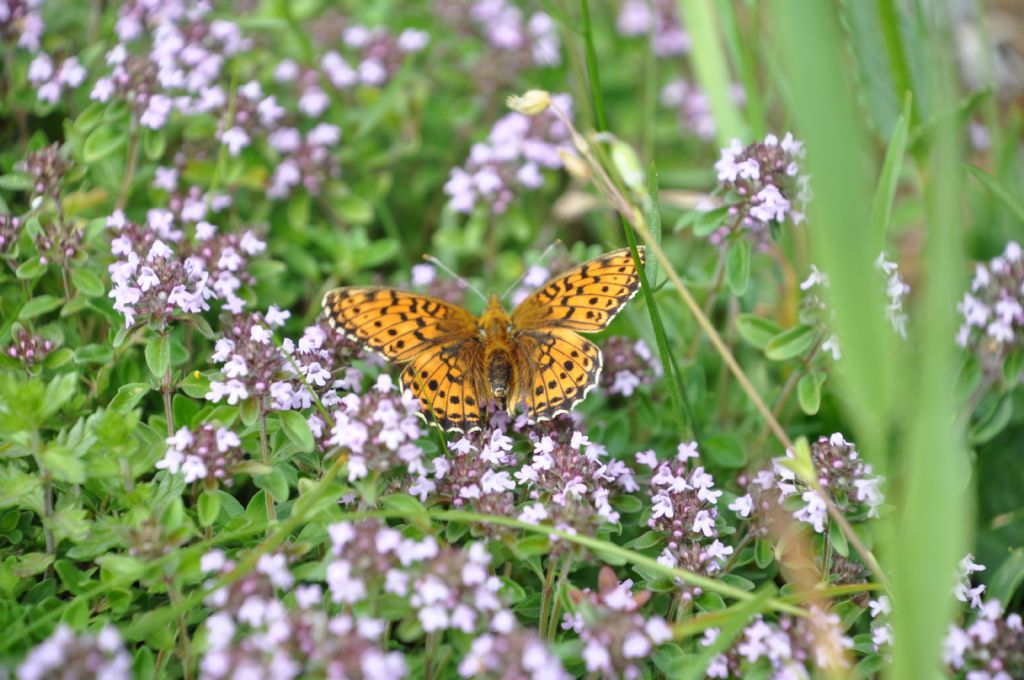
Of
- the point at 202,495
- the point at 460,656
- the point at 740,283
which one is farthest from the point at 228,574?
the point at 740,283

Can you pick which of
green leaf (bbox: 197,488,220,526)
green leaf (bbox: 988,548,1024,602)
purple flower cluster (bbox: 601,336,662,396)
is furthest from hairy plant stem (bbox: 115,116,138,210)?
green leaf (bbox: 988,548,1024,602)

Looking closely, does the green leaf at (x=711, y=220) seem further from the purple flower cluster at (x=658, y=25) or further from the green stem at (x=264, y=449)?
the purple flower cluster at (x=658, y=25)

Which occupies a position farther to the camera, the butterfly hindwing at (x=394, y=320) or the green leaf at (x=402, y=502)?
the butterfly hindwing at (x=394, y=320)

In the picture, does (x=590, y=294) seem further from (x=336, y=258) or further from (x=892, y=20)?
(x=892, y=20)

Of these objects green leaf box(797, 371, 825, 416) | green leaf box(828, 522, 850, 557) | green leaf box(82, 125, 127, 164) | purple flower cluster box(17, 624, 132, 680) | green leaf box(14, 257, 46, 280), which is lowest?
green leaf box(828, 522, 850, 557)

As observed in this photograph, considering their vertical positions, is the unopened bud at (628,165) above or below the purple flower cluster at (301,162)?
above

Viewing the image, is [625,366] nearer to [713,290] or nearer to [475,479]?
[713,290]

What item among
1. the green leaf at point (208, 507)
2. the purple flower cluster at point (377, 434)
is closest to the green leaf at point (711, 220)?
the purple flower cluster at point (377, 434)

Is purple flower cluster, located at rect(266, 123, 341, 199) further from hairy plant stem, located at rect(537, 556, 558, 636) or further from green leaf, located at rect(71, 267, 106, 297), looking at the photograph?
hairy plant stem, located at rect(537, 556, 558, 636)
